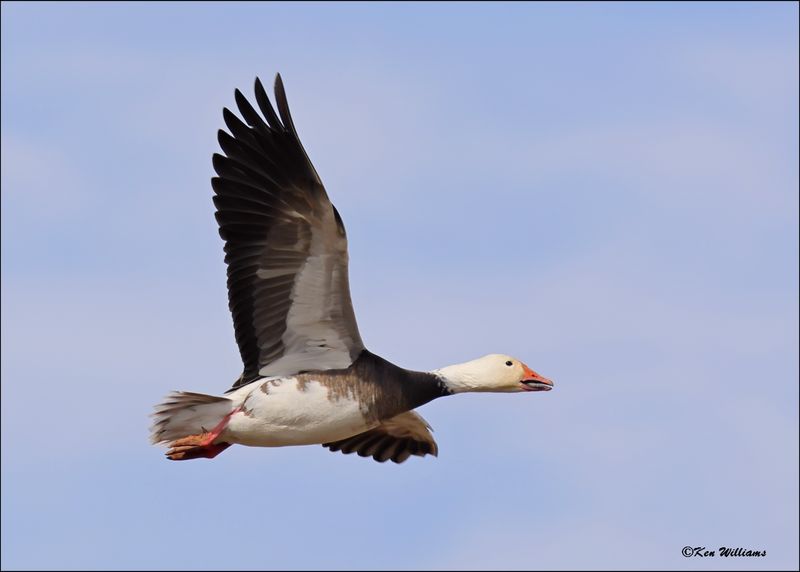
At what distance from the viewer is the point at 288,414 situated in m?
14.8

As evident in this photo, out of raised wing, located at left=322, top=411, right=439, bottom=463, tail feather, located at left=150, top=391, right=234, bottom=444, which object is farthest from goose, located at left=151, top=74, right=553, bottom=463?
raised wing, located at left=322, top=411, right=439, bottom=463

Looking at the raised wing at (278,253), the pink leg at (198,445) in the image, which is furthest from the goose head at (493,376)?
the pink leg at (198,445)

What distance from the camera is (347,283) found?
14805mm

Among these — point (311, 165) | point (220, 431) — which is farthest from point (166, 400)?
point (311, 165)

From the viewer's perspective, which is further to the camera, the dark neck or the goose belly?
the dark neck

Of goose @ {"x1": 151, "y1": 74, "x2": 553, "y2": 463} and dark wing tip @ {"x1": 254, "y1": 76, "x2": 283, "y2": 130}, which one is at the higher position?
dark wing tip @ {"x1": 254, "y1": 76, "x2": 283, "y2": 130}

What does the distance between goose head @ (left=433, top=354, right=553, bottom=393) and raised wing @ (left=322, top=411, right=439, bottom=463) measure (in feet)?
5.23

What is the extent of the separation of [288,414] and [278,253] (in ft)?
4.65

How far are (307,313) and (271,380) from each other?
68cm

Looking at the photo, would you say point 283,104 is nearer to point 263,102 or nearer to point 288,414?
point 263,102

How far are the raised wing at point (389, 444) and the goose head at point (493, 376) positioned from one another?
1.59 metres

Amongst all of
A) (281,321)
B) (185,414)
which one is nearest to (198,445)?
(185,414)

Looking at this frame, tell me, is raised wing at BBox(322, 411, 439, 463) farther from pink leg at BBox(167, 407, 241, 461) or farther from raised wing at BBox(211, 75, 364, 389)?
pink leg at BBox(167, 407, 241, 461)

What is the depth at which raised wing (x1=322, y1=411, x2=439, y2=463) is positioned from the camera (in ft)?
57.2
